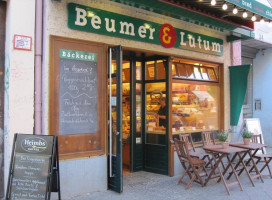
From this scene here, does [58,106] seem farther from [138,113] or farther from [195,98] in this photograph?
[195,98]

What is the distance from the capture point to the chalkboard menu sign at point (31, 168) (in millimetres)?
4020

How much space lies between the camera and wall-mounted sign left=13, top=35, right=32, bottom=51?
4797mm

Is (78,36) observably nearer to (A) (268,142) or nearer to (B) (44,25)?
(B) (44,25)

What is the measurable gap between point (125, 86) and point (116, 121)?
2054 millimetres

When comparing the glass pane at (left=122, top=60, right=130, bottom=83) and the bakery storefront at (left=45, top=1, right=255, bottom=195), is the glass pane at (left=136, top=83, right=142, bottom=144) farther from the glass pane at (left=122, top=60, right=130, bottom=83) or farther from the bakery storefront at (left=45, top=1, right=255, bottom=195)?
the glass pane at (left=122, top=60, right=130, bottom=83)

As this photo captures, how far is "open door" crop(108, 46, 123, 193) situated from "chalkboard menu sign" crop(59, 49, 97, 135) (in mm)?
309

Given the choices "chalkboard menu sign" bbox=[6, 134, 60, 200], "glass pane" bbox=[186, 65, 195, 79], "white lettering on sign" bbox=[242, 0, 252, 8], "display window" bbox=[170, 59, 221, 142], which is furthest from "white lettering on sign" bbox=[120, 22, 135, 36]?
"chalkboard menu sign" bbox=[6, 134, 60, 200]

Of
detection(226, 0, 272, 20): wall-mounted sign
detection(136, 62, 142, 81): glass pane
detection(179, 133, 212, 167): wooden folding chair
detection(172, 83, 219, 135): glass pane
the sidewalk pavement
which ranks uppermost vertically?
detection(226, 0, 272, 20): wall-mounted sign

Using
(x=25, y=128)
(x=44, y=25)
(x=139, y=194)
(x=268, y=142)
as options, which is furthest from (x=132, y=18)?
(x=268, y=142)

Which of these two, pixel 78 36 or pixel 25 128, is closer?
pixel 25 128

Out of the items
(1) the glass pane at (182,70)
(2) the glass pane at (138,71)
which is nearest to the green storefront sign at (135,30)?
(1) the glass pane at (182,70)

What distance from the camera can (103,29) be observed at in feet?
18.7

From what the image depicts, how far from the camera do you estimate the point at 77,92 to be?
211 inches

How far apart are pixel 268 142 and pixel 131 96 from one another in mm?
6733
